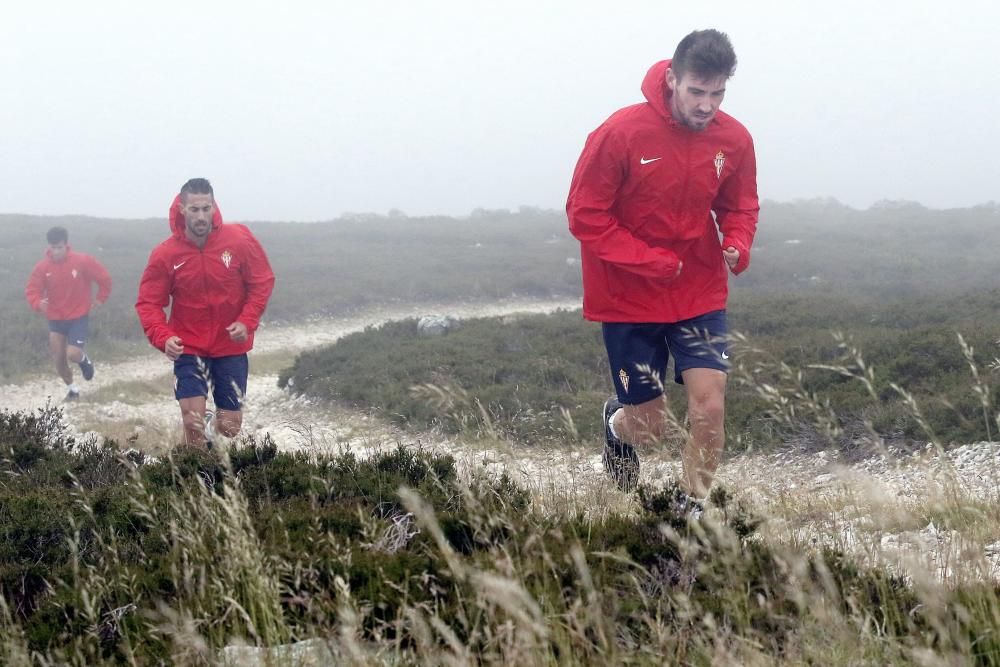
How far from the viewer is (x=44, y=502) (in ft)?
15.1

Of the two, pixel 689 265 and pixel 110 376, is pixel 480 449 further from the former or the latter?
pixel 110 376

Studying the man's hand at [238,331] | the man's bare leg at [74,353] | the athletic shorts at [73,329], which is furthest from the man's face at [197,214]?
the man's bare leg at [74,353]

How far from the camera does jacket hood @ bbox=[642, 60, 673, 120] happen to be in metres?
5.06

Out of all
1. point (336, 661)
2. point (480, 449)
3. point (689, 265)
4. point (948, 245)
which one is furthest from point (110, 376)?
point (948, 245)

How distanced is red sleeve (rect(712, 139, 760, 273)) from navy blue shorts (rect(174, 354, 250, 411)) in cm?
396

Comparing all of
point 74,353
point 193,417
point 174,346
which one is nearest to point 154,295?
point 174,346

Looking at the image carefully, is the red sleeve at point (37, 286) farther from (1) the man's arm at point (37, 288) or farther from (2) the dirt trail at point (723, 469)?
(2) the dirt trail at point (723, 469)

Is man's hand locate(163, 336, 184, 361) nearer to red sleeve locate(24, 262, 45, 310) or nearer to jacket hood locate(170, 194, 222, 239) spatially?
jacket hood locate(170, 194, 222, 239)

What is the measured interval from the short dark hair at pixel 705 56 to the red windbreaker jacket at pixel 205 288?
374 cm

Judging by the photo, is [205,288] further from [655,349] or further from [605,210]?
[655,349]

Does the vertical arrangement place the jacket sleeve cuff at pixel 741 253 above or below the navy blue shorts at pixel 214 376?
above

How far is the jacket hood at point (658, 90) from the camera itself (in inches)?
199

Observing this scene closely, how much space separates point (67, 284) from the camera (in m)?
14.1

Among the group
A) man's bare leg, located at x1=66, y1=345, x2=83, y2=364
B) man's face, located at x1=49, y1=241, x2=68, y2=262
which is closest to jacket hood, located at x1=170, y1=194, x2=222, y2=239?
man's face, located at x1=49, y1=241, x2=68, y2=262
